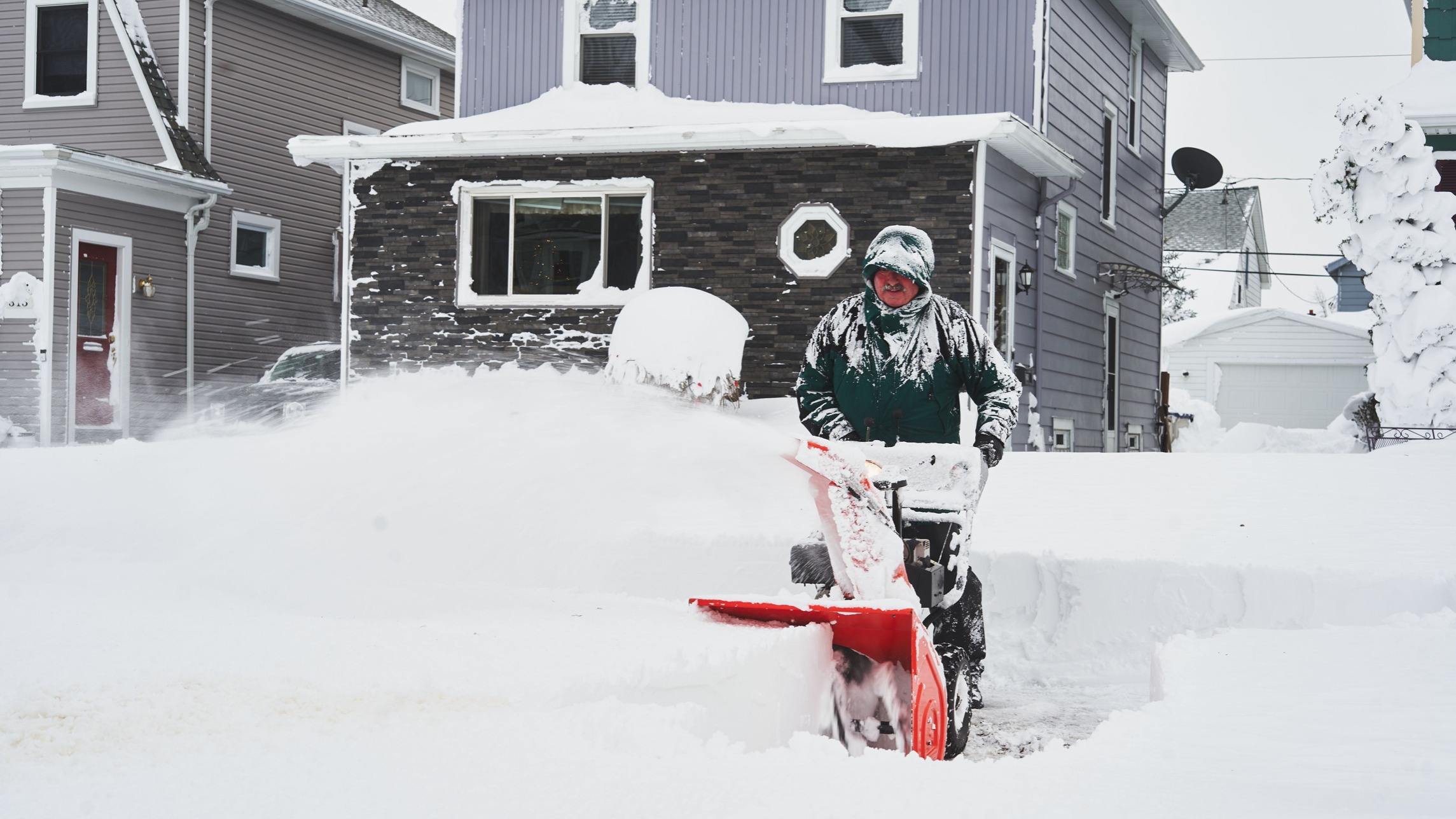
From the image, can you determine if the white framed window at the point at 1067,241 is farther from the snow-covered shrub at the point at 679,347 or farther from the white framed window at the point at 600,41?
the white framed window at the point at 600,41

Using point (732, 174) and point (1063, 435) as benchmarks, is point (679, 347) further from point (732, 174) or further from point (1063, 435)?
point (1063, 435)

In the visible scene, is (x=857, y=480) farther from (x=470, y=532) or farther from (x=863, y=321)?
(x=470, y=532)

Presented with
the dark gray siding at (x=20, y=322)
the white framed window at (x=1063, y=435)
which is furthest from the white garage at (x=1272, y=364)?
the dark gray siding at (x=20, y=322)

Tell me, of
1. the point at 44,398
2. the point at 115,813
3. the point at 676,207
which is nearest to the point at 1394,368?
the point at 676,207

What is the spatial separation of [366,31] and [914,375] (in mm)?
18391

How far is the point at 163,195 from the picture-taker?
17203 millimetres

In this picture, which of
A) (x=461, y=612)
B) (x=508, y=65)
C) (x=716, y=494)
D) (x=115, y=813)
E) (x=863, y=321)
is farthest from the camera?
(x=508, y=65)

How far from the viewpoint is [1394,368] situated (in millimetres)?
13891

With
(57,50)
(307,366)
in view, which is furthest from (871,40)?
(57,50)

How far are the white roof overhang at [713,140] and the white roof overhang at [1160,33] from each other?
3.57 meters

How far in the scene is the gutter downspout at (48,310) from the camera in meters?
15.6

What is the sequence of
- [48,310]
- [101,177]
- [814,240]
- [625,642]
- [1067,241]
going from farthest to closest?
[101,177] → [48,310] → [1067,241] → [814,240] → [625,642]

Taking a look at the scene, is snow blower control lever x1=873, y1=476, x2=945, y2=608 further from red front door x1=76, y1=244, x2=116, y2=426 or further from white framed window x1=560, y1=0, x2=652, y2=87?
red front door x1=76, y1=244, x2=116, y2=426

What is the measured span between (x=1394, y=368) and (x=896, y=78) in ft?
21.1
